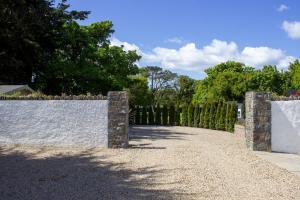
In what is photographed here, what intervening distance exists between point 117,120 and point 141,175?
15.2 feet

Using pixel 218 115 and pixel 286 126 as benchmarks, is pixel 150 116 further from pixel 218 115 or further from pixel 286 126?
pixel 286 126

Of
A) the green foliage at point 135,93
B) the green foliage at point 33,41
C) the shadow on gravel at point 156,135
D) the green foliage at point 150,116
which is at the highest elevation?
the green foliage at point 33,41

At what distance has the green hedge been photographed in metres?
23.8

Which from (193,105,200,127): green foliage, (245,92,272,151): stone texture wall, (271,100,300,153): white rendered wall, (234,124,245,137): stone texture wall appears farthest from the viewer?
(193,105,200,127): green foliage

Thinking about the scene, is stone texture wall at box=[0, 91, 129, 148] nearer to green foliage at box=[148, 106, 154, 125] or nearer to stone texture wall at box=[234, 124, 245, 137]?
stone texture wall at box=[234, 124, 245, 137]

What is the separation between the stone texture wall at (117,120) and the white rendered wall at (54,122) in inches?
7.8

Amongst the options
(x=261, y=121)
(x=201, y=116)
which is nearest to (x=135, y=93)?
(x=201, y=116)

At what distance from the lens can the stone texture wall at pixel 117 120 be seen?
13.6 meters

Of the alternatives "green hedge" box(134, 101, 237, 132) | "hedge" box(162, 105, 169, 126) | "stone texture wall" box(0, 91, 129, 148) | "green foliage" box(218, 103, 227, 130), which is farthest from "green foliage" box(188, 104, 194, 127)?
"stone texture wall" box(0, 91, 129, 148)

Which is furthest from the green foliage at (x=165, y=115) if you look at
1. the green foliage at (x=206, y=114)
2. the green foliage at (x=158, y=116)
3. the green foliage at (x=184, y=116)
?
the green foliage at (x=206, y=114)

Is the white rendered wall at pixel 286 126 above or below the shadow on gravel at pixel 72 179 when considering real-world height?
above

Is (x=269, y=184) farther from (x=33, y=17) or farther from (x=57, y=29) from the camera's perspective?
(x=57, y=29)

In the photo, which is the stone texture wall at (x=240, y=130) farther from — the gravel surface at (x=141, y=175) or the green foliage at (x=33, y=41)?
the green foliage at (x=33, y=41)

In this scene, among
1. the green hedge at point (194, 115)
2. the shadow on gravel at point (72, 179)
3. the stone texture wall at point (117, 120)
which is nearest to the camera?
the shadow on gravel at point (72, 179)
